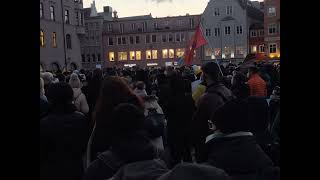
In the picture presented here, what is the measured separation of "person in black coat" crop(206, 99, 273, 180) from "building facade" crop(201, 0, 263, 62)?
63812 mm

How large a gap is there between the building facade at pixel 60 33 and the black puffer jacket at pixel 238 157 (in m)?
44.4

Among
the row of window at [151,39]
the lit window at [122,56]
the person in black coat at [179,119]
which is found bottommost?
the person in black coat at [179,119]

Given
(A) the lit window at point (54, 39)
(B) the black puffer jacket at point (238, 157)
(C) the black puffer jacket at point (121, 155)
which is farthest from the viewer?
(A) the lit window at point (54, 39)

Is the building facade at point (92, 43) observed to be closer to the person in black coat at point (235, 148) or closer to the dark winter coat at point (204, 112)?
the dark winter coat at point (204, 112)

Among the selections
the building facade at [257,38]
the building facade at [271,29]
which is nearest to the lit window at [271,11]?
the building facade at [271,29]

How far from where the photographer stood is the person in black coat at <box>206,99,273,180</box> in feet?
9.85

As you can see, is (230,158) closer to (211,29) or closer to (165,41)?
(211,29)

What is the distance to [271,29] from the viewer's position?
65.2m

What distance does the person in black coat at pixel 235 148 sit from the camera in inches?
118

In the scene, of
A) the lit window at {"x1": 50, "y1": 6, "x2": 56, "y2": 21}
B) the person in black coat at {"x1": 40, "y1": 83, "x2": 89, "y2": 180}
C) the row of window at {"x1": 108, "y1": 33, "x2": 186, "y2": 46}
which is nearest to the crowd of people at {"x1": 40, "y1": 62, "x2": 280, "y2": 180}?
the person in black coat at {"x1": 40, "y1": 83, "x2": 89, "y2": 180}

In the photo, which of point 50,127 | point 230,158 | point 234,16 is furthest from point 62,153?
point 234,16

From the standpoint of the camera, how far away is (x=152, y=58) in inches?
3031

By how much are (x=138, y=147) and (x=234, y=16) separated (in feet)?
219

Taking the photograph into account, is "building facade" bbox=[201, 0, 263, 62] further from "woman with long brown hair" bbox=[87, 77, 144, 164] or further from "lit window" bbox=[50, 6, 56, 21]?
"woman with long brown hair" bbox=[87, 77, 144, 164]
